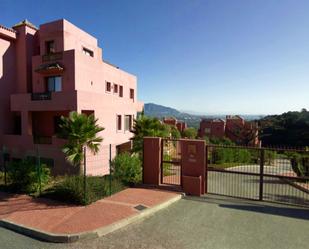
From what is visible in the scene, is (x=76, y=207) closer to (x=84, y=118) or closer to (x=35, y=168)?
(x=35, y=168)

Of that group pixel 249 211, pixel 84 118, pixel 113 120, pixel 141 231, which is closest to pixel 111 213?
pixel 141 231

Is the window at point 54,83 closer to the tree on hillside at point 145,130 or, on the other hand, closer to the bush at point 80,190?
the tree on hillside at point 145,130

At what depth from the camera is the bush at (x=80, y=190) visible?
9117mm

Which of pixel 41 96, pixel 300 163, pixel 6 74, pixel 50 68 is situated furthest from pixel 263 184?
pixel 6 74

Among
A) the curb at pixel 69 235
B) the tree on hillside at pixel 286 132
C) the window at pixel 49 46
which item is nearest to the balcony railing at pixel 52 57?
the window at pixel 49 46

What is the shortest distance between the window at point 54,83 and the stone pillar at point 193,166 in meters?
13.1

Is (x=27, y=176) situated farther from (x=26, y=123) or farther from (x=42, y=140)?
(x=26, y=123)

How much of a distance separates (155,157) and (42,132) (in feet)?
44.1

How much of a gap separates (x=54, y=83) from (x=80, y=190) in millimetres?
13207

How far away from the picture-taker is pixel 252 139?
55.7m

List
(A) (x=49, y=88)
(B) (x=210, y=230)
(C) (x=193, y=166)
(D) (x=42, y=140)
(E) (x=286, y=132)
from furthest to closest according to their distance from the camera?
(E) (x=286, y=132) → (A) (x=49, y=88) → (D) (x=42, y=140) → (C) (x=193, y=166) → (B) (x=210, y=230)

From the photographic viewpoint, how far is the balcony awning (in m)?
18.4

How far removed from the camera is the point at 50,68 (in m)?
18.5

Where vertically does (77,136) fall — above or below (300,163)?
above
